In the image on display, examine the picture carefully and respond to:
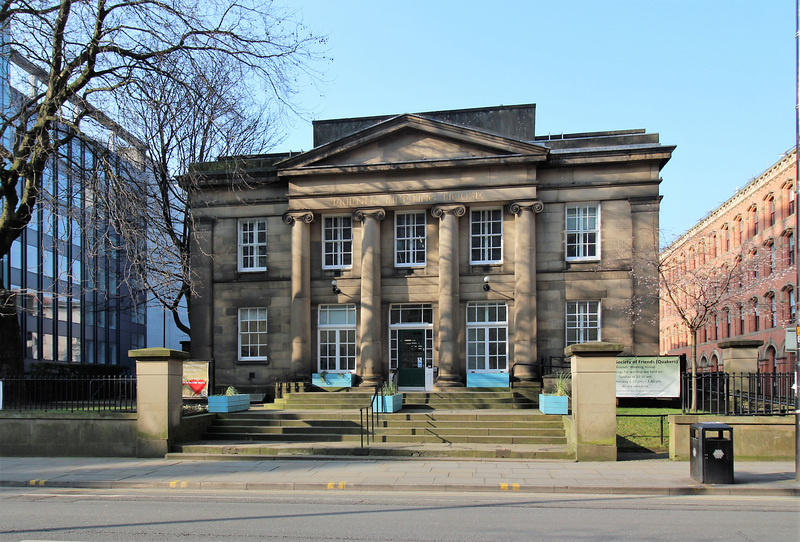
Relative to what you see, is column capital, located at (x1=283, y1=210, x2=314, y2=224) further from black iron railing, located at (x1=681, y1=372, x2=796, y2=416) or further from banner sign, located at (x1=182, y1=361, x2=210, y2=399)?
black iron railing, located at (x1=681, y1=372, x2=796, y2=416)

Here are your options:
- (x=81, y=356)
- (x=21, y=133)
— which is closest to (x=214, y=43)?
(x=21, y=133)

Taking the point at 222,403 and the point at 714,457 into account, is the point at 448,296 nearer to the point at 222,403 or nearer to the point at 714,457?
the point at 222,403

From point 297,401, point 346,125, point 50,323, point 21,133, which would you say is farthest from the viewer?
point 50,323

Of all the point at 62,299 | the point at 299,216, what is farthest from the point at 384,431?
the point at 62,299

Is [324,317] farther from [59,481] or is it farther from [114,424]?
[59,481]

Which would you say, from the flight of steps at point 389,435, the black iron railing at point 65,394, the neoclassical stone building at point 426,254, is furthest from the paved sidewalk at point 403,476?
the neoclassical stone building at point 426,254

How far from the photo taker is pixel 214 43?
18062 mm

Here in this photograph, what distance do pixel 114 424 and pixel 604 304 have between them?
17.0 metres

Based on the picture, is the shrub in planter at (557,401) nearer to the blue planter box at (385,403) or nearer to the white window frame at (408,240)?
the blue planter box at (385,403)

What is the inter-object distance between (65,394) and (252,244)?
11.2m

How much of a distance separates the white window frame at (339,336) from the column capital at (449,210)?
4983 millimetres

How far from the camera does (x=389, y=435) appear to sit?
18094mm

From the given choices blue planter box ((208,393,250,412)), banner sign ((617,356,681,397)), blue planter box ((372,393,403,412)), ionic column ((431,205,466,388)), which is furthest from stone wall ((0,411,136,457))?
banner sign ((617,356,681,397))

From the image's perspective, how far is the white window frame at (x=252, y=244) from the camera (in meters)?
28.0
